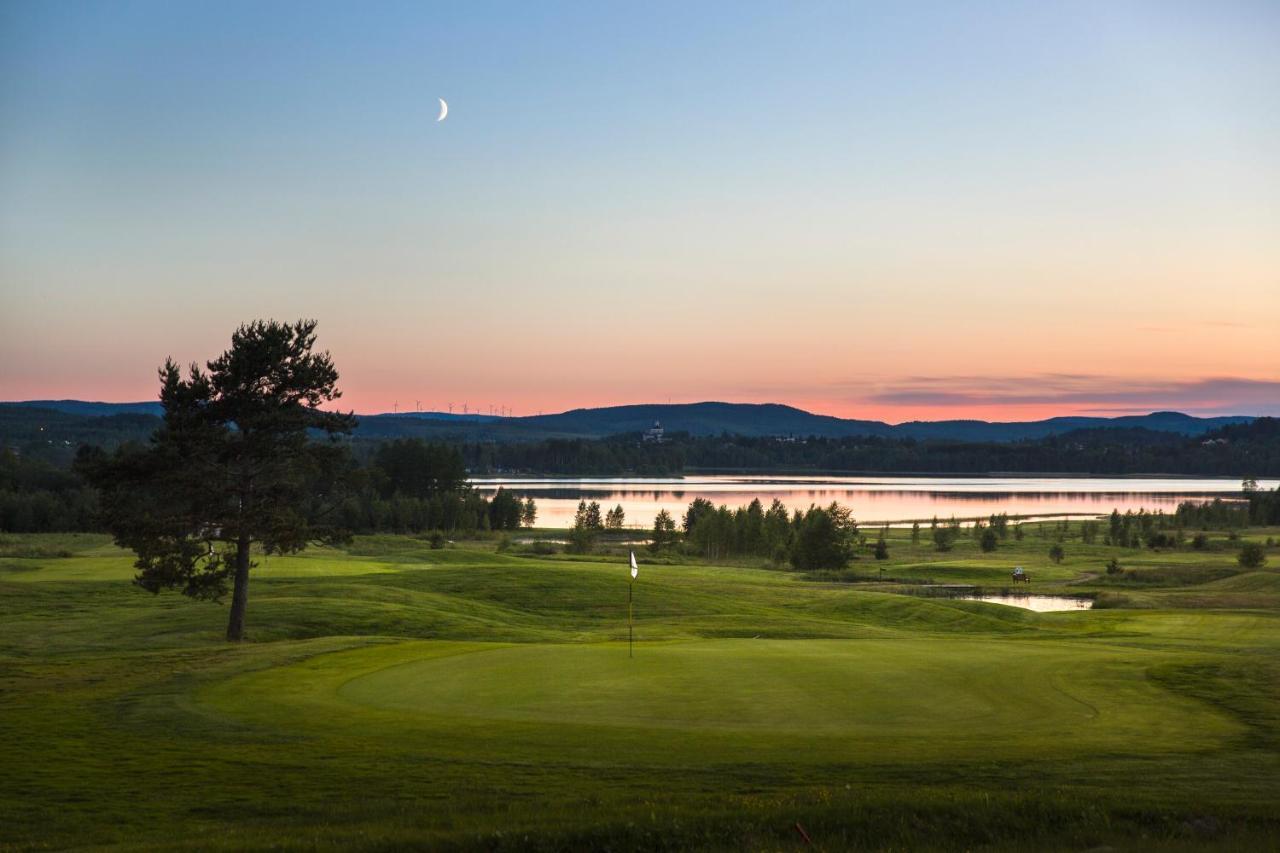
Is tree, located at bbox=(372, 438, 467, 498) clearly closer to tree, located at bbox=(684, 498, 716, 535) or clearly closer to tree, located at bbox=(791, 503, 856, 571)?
tree, located at bbox=(684, 498, 716, 535)

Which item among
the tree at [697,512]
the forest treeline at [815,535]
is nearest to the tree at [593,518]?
the forest treeline at [815,535]

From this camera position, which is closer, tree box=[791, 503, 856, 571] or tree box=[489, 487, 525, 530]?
tree box=[791, 503, 856, 571]

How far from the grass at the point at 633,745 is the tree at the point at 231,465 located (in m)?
2.72

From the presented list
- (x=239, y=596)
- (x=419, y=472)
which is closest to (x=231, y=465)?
(x=239, y=596)

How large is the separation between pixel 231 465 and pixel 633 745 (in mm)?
23101

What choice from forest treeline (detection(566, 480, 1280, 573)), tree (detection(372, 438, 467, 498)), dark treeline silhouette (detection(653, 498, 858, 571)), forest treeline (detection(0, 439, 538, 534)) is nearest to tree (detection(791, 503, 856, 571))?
forest treeline (detection(566, 480, 1280, 573))

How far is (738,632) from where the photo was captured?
3728cm

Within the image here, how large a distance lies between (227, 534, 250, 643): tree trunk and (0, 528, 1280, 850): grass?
63 cm

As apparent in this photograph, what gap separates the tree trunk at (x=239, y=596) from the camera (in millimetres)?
33281

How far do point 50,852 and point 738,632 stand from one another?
28.0 metres

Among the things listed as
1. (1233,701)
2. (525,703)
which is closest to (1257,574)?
(1233,701)

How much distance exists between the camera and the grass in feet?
37.7

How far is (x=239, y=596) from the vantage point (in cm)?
3391

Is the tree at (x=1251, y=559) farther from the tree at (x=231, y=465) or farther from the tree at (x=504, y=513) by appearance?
the tree at (x=504, y=513)
